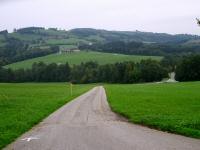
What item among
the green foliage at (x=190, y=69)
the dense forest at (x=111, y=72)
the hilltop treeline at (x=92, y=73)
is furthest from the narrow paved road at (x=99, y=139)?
the hilltop treeline at (x=92, y=73)

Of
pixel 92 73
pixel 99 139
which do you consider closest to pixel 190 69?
pixel 92 73

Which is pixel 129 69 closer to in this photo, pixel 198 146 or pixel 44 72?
pixel 44 72

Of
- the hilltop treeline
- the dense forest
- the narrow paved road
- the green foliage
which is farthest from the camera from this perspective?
the hilltop treeline

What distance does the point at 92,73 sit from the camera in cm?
17712

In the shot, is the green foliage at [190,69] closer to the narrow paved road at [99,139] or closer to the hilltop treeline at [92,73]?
the hilltop treeline at [92,73]

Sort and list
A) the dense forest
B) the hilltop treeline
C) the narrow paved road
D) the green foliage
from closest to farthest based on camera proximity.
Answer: the narrow paved road → the green foliage → the dense forest → the hilltop treeline

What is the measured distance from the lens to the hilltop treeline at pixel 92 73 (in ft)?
511

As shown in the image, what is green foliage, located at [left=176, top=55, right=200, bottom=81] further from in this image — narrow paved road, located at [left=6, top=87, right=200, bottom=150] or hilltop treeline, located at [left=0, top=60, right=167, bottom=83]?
narrow paved road, located at [left=6, top=87, right=200, bottom=150]

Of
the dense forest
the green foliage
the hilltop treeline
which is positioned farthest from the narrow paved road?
the hilltop treeline

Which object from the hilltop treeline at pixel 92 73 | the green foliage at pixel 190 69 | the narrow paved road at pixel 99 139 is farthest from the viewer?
the hilltop treeline at pixel 92 73

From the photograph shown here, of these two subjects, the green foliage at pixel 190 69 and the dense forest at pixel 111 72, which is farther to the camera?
the dense forest at pixel 111 72

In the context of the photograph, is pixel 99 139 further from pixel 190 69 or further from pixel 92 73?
pixel 92 73

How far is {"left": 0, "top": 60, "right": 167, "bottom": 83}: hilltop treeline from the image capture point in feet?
511

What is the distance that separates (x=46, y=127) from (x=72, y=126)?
1.30m
